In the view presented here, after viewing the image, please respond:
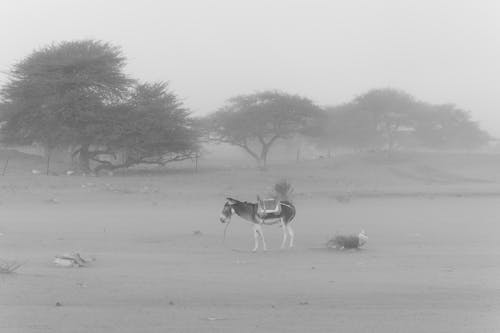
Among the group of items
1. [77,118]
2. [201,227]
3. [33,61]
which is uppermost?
[33,61]

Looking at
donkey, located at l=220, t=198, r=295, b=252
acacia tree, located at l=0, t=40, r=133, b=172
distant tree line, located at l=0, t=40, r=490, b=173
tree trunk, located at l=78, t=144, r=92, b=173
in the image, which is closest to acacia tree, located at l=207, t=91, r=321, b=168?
distant tree line, located at l=0, t=40, r=490, b=173

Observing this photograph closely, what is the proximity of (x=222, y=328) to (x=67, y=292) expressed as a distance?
268 centimetres

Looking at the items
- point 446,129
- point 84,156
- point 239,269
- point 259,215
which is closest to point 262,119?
point 84,156

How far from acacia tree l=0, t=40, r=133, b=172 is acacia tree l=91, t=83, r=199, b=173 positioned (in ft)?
2.78

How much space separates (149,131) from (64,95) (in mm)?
5392

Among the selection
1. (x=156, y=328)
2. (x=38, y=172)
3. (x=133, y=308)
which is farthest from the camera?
(x=38, y=172)

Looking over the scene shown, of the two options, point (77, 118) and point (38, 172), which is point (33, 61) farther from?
point (38, 172)

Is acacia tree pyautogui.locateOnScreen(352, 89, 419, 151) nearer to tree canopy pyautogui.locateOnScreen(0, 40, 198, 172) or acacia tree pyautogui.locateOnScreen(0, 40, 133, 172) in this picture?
tree canopy pyautogui.locateOnScreen(0, 40, 198, 172)

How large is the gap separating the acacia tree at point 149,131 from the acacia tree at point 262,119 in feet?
30.8

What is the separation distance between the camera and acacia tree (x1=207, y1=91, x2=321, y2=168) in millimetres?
56562

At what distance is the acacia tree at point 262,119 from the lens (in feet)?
186

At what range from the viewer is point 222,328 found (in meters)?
8.09

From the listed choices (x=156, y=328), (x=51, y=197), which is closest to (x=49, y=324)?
(x=156, y=328)

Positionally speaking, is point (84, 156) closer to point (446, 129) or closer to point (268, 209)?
point (268, 209)
